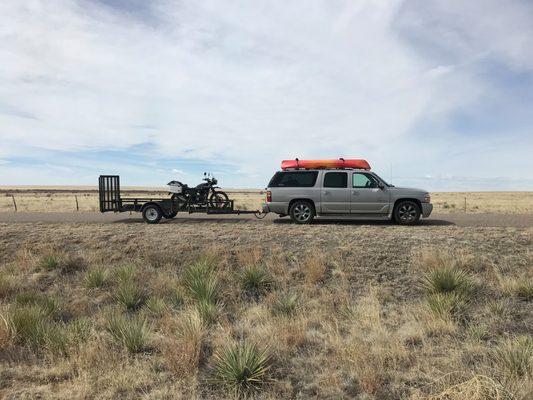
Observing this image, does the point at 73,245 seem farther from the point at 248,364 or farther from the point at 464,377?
the point at 464,377

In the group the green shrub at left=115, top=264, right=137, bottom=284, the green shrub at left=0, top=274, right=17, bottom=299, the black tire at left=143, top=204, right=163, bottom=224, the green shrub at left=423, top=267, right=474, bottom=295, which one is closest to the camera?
the green shrub at left=423, top=267, right=474, bottom=295

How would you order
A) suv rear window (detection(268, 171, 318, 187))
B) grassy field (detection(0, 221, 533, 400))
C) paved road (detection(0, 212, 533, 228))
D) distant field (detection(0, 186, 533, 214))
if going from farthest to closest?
1. distant field (detection(0, 186, 533, 214))
2. paved road (detection(0, 212, 533, 228))
3. suv rear window (detection(268, 171, 318, 187))
4. grassy field (detection(0, 221, 533, 400))

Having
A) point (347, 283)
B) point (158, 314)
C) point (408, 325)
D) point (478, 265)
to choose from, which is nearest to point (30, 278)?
point (158, 314)

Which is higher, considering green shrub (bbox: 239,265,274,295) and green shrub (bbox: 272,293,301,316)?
green shrub (bbox: 239,265,274,295)

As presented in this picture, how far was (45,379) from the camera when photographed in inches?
225

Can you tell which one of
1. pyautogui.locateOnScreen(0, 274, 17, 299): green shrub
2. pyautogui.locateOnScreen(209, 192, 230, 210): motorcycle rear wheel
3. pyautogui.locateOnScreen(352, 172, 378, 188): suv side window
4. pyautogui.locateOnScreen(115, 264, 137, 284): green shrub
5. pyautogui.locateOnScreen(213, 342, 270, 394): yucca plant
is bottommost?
pyautogui.locateOnScreen(213, 342, 270, 394): yucca plant

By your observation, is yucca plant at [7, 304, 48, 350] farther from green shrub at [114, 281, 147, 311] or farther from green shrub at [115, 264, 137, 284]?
green shrub at [115, 264, 137, 284]

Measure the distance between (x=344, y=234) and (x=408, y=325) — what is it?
5.28 meters

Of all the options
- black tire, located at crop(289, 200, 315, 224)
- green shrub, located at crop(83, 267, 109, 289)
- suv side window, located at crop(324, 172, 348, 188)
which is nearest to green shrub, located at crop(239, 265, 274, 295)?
green shrub, located at crop(83, 267, 109, 289)

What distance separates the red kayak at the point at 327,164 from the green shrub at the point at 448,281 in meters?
6.69

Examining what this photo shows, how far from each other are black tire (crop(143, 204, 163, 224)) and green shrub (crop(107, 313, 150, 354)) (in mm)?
9362

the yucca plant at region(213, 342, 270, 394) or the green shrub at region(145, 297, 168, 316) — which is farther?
the green shrub at region(145, 297, 168, 316)

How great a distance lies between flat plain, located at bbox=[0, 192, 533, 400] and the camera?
5.53 m

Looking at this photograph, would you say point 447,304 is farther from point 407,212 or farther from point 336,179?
point 336,179
